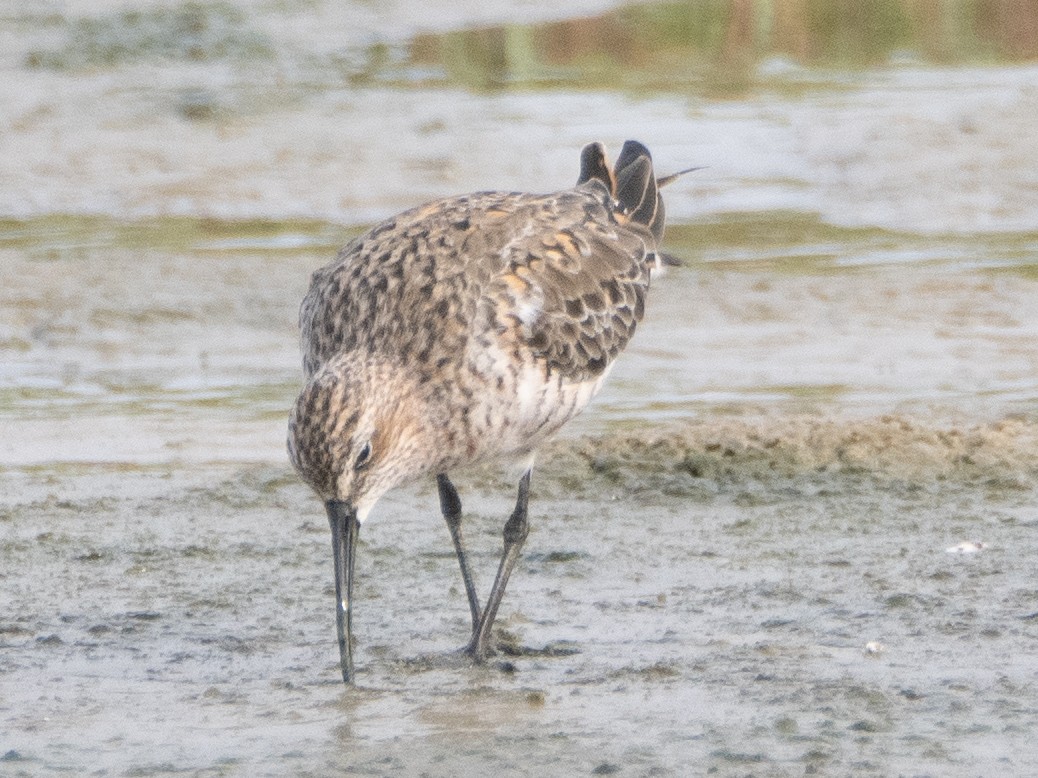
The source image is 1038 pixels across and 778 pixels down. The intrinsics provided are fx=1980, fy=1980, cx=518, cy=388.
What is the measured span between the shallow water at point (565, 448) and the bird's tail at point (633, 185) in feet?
3.21

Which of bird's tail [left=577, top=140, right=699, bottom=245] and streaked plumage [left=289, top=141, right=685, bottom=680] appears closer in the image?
streaked plumage [left=289, top=141, right=685, bottom=680]

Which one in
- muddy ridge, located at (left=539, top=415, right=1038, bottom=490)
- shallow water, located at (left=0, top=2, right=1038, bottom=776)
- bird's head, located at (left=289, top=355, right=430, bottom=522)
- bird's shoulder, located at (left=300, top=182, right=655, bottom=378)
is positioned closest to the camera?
shallow water, located at (left=0, top=2, right=1038, bottom=776)

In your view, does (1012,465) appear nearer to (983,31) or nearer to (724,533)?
(724,533)

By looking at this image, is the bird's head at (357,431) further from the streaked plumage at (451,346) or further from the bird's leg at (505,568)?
the bird's leg at (505,568)

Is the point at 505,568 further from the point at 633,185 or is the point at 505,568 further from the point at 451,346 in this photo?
the point at 633,185

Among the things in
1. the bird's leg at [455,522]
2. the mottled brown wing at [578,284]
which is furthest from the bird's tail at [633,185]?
the bird's leg at [455,522]

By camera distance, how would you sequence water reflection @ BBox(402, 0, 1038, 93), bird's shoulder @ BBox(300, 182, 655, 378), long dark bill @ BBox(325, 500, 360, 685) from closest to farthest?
long dark bill @ BBox(325, 500, 360, 685) → bird's shoulder @ BBox(300, 182, 655, 378) → water reflection @ BBox(402, 0, 1038, 93)

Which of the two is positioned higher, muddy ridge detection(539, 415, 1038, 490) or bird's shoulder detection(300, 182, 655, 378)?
bird's shoulder detection(300, 182, 655, 378)

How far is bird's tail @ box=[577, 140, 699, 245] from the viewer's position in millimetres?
8000

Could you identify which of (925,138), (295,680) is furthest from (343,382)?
(925,138)

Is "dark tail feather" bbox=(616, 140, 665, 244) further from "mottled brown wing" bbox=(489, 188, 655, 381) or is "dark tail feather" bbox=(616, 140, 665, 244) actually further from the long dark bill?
the long dark bill

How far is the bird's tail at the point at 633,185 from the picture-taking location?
8.00m

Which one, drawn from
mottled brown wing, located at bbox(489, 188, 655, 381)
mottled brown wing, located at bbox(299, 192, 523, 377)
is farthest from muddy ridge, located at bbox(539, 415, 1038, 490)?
mottled brown wing, located at bbox(299, 192, 523, 377)

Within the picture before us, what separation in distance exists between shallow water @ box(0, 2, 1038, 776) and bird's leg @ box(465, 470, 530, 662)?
88 mm
